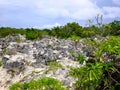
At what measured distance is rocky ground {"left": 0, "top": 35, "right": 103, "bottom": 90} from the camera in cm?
1151

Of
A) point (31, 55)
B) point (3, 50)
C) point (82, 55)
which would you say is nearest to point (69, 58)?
point (82, 55)

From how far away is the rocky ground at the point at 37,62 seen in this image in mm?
11508

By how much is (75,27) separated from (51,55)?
37136mm

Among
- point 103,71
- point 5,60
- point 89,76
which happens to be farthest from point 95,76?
point 5,60

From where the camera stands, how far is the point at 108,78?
33.6ft

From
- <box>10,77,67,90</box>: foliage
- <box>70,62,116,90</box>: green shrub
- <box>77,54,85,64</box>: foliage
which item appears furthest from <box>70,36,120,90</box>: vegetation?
<box>77,54,85,64</box>: foliage

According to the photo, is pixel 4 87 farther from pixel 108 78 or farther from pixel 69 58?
pixel 108 78

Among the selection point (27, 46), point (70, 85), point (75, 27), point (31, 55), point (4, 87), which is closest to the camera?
point (70, 85)

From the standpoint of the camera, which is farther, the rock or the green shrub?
the rock

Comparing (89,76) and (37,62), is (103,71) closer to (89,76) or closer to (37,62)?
(89,76)

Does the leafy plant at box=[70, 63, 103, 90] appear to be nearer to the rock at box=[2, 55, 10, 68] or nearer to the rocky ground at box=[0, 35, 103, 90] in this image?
the rocky ground at box=[0, 35, 103, 90]

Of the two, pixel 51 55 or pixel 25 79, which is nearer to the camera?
pixel 25 79

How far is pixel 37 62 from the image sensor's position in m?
12.8

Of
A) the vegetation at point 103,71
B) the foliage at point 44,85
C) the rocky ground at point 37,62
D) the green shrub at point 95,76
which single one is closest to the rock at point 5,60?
the rocky ground at point 37,62
